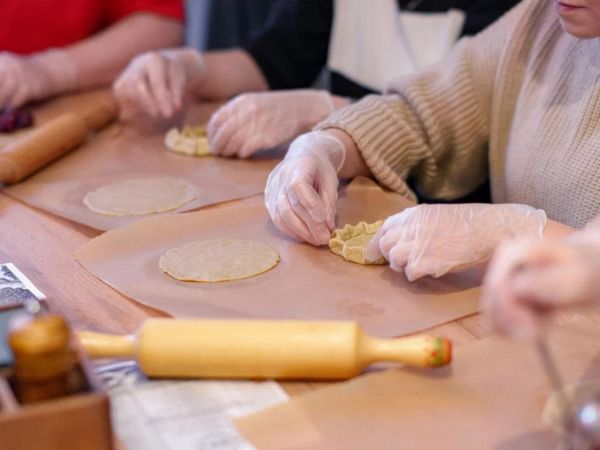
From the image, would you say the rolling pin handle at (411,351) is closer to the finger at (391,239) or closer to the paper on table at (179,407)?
the paper on table at (179,407)

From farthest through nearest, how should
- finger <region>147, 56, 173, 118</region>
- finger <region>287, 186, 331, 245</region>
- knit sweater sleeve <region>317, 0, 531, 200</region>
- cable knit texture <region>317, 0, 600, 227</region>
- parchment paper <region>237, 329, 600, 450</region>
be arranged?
1. finger <region>147, 56, 173, 118</region>
2. knit sweater sleeve <region>317, 0, 531, 200</region>
3. cable knit texture <region>317, 0, 600, 227</region>
4. finger <region>287, 186, 331, 245</region>
5. parchment paper <region>237, 329, 600, 450</region>

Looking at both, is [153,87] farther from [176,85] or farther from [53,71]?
[53,71]

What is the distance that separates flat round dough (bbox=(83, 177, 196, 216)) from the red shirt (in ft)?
2.71

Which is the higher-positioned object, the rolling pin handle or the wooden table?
the rolling pin handle

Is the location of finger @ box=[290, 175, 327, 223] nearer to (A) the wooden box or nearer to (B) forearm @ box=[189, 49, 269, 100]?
(A) the wooden box

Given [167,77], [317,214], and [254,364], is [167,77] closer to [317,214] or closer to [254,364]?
[317,214]

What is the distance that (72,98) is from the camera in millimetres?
1974

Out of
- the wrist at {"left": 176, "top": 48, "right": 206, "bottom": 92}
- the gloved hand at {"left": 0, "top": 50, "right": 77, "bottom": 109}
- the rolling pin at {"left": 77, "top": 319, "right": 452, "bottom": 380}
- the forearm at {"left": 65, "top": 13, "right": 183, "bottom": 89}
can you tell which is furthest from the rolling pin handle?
the forearm at {"left": 65, "top": 13, "right": 183, "bottom": 89}

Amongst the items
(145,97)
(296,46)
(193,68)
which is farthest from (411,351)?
(296,46)

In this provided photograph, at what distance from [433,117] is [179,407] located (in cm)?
84

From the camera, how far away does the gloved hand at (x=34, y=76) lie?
184cm

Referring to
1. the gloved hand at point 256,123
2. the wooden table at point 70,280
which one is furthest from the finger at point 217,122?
the wooden table at point 70,280

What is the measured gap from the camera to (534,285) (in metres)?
0.62

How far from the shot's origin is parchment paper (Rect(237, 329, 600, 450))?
0.76 metres
